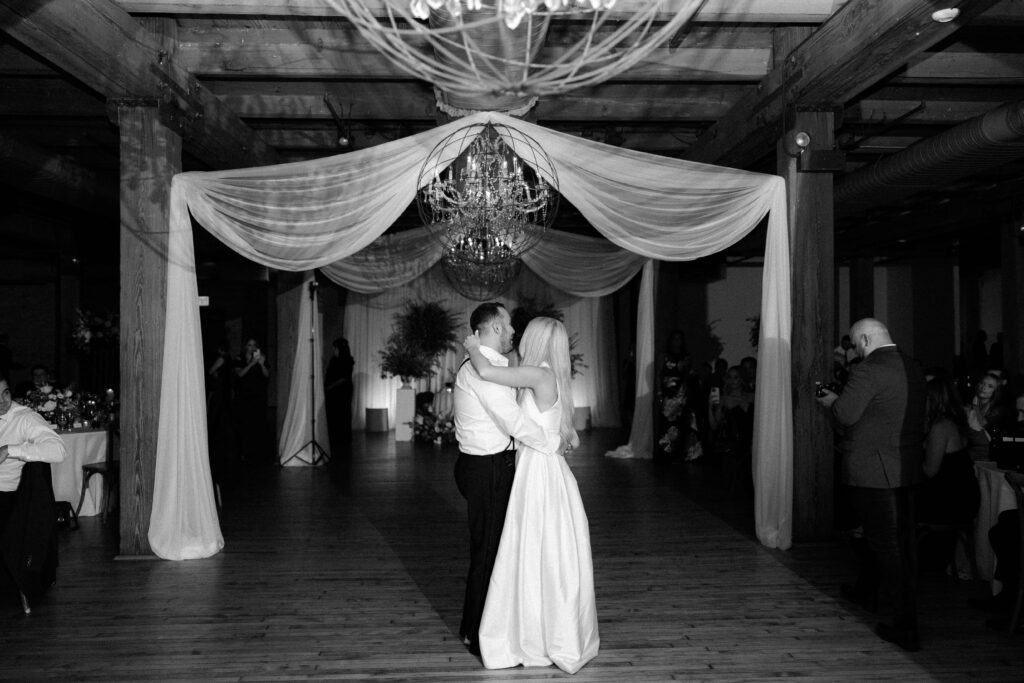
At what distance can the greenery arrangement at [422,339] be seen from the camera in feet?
43.1

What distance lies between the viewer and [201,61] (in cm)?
575

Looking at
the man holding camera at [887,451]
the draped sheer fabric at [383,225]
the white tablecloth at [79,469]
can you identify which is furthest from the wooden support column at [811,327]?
the white tablecloth at [79,469]

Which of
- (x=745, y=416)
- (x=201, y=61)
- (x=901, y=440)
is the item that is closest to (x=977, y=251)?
(x=745, y=416)

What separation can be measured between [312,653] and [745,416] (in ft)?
17.1

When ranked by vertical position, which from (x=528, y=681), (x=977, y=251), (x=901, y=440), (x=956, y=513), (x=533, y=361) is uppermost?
(x=977, y=251)

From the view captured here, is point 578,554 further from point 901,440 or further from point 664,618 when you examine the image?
point 901,440

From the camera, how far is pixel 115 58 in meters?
4.70

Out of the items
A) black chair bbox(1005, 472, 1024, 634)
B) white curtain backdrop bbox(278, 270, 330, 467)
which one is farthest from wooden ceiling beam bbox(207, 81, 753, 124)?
black chair bbox(1005, 472, 1024, 634)

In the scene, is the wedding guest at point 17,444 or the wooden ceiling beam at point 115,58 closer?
the wooden ceiling beam at point 115,58

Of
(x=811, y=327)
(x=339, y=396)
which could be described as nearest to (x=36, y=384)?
(x=339, y=396)

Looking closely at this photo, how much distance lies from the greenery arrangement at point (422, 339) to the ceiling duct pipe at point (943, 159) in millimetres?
6707

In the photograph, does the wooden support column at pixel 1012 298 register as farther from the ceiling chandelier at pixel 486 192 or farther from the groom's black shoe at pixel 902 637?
the groom's black shoe at pixel 902 637

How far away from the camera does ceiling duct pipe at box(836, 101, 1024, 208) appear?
19.0 ft

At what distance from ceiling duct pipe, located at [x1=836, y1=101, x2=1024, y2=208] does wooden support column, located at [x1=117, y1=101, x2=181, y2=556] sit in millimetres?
5564
